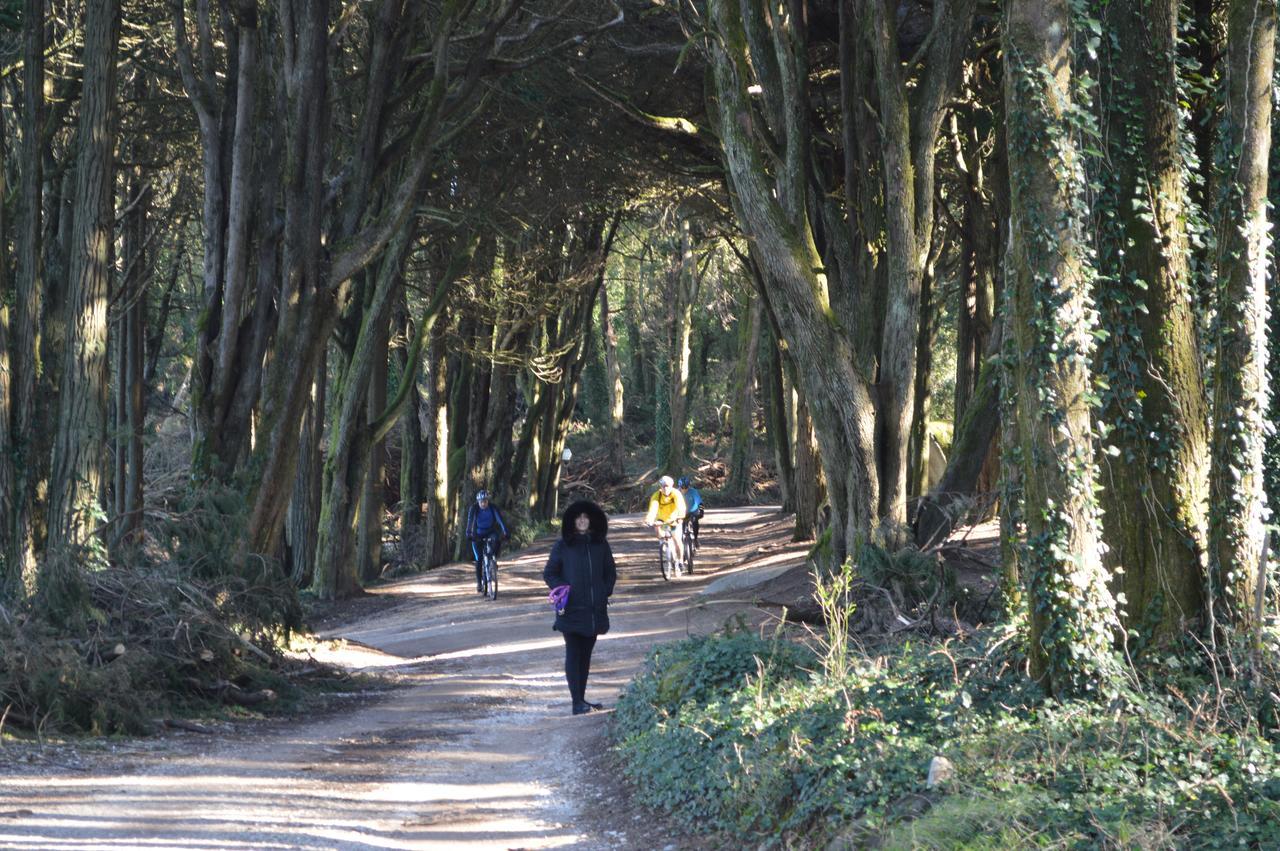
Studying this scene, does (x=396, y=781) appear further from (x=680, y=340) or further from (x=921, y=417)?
(x=680, y=340)

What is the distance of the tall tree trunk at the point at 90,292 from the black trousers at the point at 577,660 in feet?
17.0

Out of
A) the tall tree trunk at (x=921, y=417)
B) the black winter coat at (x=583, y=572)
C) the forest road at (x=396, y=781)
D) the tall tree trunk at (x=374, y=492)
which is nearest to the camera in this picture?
the forest road at (x=396, y=781)

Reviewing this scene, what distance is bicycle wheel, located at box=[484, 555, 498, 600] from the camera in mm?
23417

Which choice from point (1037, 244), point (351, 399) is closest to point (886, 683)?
point (1037, 244)

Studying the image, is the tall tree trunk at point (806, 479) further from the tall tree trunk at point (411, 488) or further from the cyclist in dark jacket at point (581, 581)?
the cyclist in dark jacket at point (581, 581)

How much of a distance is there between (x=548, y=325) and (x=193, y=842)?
1151 inches

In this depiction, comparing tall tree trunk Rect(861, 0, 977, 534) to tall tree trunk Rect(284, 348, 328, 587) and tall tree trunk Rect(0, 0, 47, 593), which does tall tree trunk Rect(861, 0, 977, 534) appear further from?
tall tree trunk Rect(284, 348, 328, 587)

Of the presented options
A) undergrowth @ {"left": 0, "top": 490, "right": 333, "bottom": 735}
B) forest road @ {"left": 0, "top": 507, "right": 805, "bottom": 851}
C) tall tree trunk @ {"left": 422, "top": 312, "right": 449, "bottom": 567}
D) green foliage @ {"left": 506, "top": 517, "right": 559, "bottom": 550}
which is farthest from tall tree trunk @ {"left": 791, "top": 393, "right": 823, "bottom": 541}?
undergrowth @ {"left": 0, "top": 490, "right": 333, "bottom": 735}

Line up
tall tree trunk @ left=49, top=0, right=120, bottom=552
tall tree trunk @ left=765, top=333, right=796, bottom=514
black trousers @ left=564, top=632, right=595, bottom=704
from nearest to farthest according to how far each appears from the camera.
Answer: black trousers @ left=564, top=632, right=595, bottom=704 < tall tree trunk @ left=49, top=0, right=120, bottom=552 < tall tree trunk @ left=765, top=333, right=796, bottom=514

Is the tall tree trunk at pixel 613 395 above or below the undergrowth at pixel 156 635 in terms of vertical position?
above

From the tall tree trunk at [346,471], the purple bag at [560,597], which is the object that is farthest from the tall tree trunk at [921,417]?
the tall tree trunk at [346,471]

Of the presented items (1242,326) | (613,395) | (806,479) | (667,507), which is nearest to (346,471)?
(667,507)

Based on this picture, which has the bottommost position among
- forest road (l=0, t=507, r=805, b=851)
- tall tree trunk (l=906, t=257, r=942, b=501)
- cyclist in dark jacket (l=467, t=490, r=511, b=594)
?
forest road (l=0, t=507, r=805, b=851)

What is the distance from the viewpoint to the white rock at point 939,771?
20.1 feet
